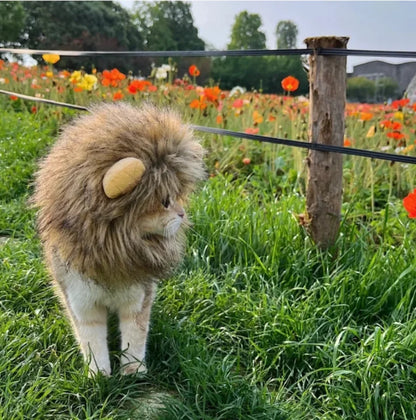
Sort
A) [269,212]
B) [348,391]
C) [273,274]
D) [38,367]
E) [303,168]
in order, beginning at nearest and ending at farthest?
[348,391], [38,367], [273,274], [269,212], [303,168]

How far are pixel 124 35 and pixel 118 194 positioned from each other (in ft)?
92.6

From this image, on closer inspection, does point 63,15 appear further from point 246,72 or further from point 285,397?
point 285,397

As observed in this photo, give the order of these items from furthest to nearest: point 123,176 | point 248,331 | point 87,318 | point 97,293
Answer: point 248,331 < point 87,318 < point 97,293 < point 123,176

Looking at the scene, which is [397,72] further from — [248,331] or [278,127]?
[248,331]

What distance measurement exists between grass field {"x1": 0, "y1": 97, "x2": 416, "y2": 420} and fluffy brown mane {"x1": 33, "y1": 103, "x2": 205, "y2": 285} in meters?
→ 0.54

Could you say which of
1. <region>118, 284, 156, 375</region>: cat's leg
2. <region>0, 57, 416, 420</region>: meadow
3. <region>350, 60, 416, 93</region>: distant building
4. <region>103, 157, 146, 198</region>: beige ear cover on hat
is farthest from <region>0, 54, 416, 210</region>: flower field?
<region>103, 157, 146, 198</region>: beige ear cover on hat

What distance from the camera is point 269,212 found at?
10.6ft

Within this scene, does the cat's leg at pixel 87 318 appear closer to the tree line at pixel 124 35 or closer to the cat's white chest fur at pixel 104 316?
the cat's white chest fur at pixel 104 316

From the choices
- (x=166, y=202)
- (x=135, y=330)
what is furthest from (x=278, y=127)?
(x=166, y=202)

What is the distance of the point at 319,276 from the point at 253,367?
0.80 meters

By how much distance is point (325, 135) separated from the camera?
274 centimetres

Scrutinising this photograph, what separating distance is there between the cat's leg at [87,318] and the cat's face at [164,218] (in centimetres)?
46

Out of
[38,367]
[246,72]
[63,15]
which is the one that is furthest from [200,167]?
[63,15]

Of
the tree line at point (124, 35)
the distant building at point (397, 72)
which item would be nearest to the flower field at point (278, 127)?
the distant building at point (397, 72)
